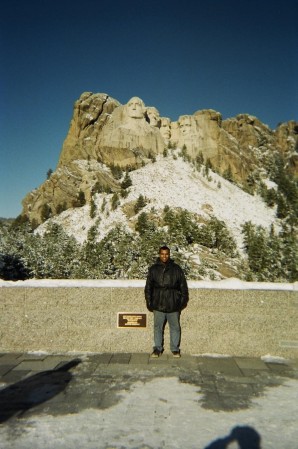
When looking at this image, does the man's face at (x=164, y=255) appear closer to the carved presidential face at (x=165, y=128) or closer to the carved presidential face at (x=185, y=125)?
the carved presidential face at (x=165, y=128)

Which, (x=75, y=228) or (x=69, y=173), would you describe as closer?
(x=75, y=228)

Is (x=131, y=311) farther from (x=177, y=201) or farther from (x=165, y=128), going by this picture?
(x=165, y=128)

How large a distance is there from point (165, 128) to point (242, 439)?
362 feet

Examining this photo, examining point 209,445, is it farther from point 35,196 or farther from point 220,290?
point 35,196

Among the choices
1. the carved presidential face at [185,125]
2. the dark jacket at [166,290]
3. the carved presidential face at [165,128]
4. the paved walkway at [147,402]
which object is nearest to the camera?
the paved walkway at [147,402]

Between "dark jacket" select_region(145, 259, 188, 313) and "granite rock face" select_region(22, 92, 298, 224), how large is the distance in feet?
249

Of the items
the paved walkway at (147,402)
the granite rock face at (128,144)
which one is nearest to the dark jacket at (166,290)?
the paved walkway at (147,402)

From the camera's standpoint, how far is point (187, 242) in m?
58.4

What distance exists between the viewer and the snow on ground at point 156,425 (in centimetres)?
326

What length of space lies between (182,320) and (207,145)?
106111mm

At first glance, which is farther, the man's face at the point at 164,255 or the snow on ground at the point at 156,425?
the man's face at the point at 164,255

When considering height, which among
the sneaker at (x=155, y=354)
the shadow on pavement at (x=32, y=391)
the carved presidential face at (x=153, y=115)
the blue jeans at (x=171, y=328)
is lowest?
the shadow on pavement at (x=32, y=391)

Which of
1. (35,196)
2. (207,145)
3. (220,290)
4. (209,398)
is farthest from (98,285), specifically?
(207,145)

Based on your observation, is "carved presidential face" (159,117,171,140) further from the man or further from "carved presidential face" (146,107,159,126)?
the man
